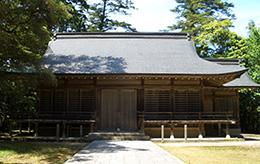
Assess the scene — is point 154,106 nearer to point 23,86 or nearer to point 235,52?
point 23,86

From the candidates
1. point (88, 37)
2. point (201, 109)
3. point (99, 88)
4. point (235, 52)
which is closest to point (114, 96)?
point (99, 88)

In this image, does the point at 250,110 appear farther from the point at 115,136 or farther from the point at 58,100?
the point at 58,100

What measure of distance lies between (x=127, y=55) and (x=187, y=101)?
4.96 meters

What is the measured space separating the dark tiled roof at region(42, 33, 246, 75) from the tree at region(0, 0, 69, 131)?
198cm

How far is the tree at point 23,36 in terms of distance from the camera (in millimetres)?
9812

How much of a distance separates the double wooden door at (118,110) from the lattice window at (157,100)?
85 cm

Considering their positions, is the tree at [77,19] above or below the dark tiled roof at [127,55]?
above

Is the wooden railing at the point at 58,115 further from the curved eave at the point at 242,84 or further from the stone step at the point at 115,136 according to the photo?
the curved eave at the point at 242,84

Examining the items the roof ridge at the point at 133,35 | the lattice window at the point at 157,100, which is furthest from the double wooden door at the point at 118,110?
the roof ridge at the point at 133,35

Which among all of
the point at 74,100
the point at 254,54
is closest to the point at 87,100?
the point at 74,100

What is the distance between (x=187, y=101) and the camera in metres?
14.6

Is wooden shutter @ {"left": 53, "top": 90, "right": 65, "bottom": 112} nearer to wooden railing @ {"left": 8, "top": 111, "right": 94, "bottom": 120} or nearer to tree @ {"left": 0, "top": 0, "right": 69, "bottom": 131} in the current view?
wooden railing @ {"left": 8, "top": 111, "right": 94, "bottom": 120}

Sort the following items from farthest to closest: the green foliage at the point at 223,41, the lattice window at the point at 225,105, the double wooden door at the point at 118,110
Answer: the green foliage at the point at 223,41, the lattice window at the point at 225,105, the double wooden door at the point at 118,110

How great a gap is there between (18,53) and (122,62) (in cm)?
627
